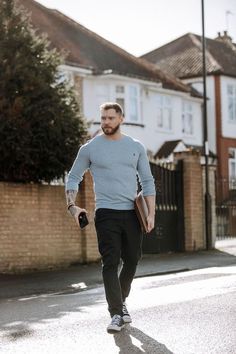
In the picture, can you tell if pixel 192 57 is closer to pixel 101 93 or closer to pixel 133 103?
pixel 133 103

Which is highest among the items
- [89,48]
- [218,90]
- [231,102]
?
[89,48]

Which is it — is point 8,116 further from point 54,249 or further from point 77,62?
point 77,62

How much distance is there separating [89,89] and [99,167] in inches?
1047

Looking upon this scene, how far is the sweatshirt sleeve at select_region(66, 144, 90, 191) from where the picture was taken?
23.2 feet

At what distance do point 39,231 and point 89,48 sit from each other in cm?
2157

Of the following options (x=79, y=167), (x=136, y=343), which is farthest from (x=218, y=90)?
(x=136, y=343)

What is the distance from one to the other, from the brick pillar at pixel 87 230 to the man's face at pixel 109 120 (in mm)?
9008

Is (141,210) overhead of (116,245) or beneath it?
overhead

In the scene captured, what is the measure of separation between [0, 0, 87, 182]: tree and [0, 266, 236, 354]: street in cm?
453

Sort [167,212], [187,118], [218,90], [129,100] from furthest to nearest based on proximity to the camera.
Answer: [218,90] → [187,118] → [129,100] → [167,212]

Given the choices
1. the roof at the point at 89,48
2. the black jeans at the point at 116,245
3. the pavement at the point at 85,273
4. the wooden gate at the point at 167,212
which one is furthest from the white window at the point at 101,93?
the black jeans at the point at 116,245

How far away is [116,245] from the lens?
271 inches

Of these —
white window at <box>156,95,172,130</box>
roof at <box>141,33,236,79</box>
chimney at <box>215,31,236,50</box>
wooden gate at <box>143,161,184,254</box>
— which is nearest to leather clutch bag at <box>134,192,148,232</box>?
wooden gate at <box>143,161,184,254</box>

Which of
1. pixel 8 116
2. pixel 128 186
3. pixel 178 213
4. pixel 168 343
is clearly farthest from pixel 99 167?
pixel 178 213
